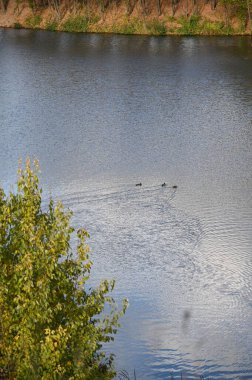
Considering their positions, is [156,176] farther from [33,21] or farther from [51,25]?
[33,21]

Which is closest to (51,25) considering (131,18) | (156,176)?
(131,18)

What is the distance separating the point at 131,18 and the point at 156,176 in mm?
42105

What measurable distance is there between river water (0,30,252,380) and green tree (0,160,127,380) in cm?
552

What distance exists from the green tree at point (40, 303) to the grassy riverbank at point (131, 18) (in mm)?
55313

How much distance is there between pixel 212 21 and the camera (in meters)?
68.9

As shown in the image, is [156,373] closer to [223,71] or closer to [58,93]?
[58,93]

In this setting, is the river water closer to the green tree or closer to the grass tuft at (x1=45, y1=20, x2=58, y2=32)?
the green tree

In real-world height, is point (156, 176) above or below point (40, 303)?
above

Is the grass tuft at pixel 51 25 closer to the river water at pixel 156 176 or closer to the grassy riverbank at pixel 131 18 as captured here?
the grassy riverbank at pixel 131 18

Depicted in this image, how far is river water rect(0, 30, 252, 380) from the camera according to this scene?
21.2m

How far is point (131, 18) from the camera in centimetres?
7188

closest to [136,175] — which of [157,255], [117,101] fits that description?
[157,255]

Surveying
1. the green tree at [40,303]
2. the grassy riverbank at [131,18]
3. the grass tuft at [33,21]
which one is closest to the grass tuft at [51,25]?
the grassy riverbank at [131,18]

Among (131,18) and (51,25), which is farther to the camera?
(51,25)
